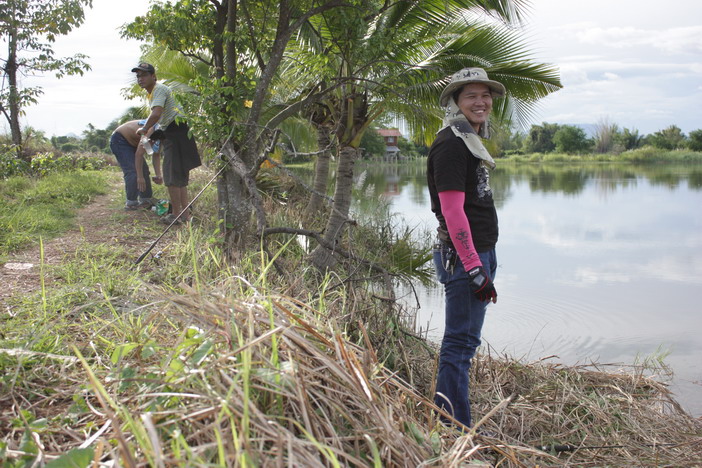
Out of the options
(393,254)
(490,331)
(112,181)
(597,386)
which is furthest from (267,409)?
(112,181)

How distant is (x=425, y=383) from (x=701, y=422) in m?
2.01

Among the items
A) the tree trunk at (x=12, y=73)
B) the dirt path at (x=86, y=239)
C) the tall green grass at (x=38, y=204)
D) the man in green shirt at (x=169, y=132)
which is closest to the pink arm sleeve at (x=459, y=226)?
the dirt path at (x=86, y=239)

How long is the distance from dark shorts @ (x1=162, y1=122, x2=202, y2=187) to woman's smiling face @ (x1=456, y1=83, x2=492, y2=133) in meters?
4.07

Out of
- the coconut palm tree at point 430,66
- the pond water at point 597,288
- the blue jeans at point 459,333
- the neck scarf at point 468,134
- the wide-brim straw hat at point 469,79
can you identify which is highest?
the coconut palm tree at point 430,66

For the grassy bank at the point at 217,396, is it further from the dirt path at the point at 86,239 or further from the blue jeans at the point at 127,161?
the blue jeans at the point at 127,161

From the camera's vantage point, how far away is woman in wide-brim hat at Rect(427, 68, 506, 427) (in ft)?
9.44

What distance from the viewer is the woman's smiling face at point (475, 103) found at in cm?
311

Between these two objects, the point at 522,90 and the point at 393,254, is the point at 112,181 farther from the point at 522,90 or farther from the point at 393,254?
the point at 522,90

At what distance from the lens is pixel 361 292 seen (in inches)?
170

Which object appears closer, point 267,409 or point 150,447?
point 150,447

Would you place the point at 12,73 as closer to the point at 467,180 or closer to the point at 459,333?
the point at 467,180

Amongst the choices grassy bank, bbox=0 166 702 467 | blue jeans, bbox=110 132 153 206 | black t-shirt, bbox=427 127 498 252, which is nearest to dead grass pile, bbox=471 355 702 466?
grassy bank, bbox=0 166 702 467

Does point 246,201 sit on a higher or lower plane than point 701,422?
higher

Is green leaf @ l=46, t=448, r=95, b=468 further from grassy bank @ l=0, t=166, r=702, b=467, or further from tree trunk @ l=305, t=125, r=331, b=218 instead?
tree trunk @ l=305, t=125, r=331, b=218
